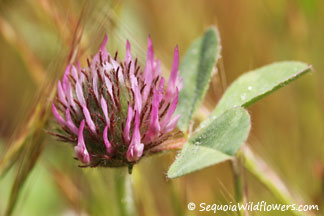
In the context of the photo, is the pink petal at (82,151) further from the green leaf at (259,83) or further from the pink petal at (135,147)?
the green leaf at (259,83)

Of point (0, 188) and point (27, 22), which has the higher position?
point (27, 22)

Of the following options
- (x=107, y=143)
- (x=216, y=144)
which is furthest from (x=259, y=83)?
(x=107, y=143)

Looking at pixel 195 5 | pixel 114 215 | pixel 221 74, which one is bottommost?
pixel 114 215

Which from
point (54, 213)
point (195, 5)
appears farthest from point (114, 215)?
point (195, 5)

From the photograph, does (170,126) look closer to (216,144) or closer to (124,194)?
(216,144)

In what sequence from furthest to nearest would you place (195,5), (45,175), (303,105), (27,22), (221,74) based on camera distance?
(27,22)
(195,5)
(45,175)
(303,105)
(221,74)

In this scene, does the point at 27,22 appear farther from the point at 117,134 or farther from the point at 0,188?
the point at 117,134

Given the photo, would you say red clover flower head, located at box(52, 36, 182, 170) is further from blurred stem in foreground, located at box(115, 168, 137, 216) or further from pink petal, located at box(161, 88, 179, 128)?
blurred stem in foreground, located at box(115, 168, 137, 216)
